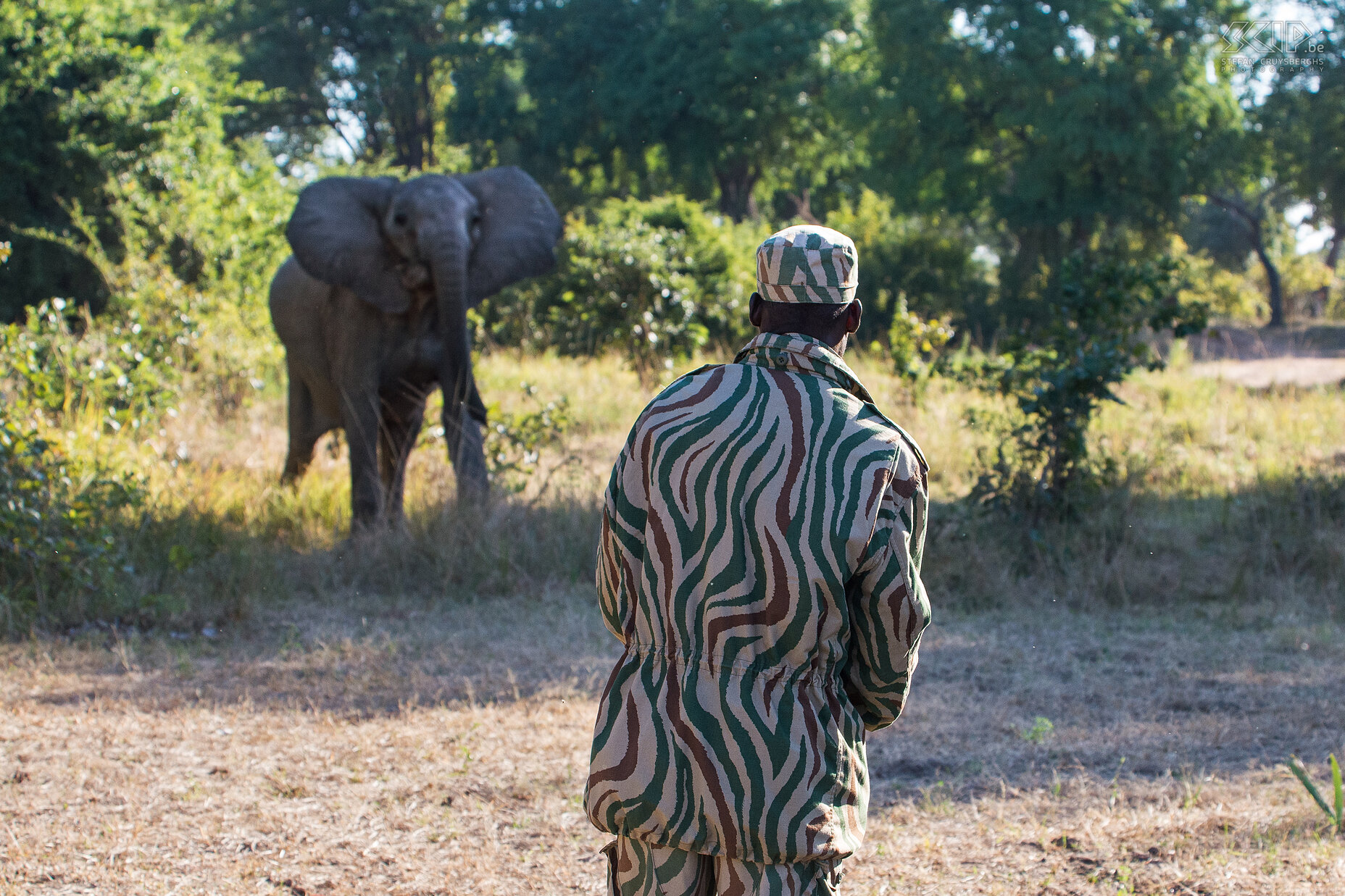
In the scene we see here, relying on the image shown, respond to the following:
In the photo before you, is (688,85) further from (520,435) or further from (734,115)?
(520,435)

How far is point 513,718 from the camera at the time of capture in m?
5.09

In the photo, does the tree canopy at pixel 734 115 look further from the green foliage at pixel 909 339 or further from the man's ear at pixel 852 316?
the man's ear at pixel 852 316

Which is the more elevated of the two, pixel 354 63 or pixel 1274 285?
pixel 354 63

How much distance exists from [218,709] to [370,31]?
3247 centimetres

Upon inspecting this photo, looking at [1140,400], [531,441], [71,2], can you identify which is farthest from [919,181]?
[531,441]

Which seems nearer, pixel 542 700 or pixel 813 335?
pixel 813 335

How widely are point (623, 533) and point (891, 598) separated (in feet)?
1.51

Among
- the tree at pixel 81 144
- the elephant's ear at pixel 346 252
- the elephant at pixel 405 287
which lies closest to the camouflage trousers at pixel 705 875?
the elephant at pixel 405 287

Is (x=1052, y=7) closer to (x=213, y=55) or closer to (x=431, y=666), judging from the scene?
(x=213, y=55)

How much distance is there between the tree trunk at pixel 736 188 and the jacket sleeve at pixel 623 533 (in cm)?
3080

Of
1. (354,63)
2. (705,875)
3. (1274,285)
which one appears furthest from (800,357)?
(354,63)

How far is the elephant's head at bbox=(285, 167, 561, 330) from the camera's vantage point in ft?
24.2

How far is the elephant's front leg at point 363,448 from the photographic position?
7770 mm

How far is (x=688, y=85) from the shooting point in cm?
3006
